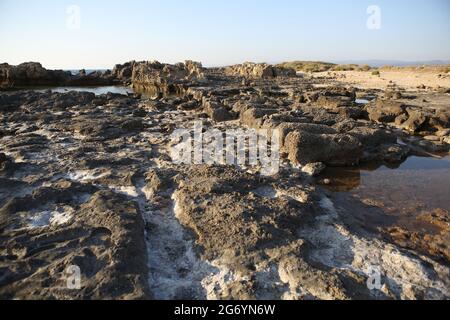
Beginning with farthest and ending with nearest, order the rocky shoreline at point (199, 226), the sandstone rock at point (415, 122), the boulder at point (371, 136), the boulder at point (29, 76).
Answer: the boulder at point (29, 76), the sandstone rock at point (415, 122), the boulder at point (371, 136), the rocky shoreline at point (199, 226)

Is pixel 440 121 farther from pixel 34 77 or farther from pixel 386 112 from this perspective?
pixel 34 77

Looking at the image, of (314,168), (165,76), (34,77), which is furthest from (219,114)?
(34,77)

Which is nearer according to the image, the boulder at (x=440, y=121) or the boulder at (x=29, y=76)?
the boulder at (x=440, y=121)

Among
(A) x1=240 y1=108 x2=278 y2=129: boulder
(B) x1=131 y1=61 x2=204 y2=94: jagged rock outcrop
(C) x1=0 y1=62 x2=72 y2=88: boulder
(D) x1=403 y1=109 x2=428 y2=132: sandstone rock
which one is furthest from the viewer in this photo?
(C) x1=0 y1=62 x2=72 y2=88: boulder

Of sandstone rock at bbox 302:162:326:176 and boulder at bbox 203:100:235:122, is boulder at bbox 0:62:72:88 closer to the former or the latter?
boulder at bbox 203:100:235:122

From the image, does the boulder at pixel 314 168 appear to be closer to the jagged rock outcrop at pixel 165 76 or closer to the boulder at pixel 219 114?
the boulder at pixel 219 114

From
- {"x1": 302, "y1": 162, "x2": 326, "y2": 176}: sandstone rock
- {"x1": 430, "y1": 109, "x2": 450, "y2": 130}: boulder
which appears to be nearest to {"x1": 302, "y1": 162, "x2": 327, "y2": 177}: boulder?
{"x1": 302, "y1": 162, "x2": 326, "y2": 176}: sandstone rock

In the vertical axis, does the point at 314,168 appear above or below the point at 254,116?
below

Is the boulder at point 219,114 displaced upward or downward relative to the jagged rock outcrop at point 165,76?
downward

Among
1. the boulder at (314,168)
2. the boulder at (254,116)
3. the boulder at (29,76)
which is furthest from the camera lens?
the boulder at (29,76)

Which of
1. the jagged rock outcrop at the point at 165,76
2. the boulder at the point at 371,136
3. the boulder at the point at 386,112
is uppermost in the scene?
the jagged rock outcrop at the point at 165,76

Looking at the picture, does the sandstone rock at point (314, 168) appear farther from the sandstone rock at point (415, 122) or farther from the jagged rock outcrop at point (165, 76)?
the jagged rock outcrop at point (165, 76)

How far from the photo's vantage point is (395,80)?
29438 millimetres

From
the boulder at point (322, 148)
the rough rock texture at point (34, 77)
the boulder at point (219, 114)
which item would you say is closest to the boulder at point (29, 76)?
the rough rock texture at point (34, 77)
